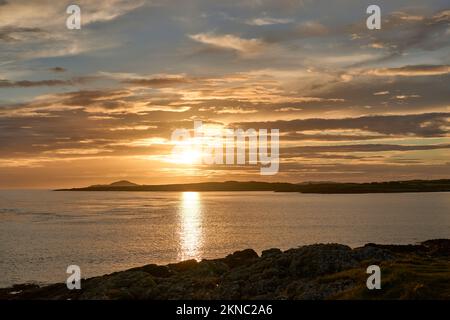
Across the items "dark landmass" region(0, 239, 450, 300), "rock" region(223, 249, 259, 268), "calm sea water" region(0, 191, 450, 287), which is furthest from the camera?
"calm sea water" region(0, 191, 450, 287)

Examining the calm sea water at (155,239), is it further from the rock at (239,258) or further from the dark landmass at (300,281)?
the dark landmass at (300,281)

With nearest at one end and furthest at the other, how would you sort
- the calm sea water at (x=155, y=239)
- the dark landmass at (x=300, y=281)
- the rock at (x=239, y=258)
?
the dark landmass at (x=300, y=281) → the rock at (x=239, y=258) → the calm sea water at (x=155, y=239)

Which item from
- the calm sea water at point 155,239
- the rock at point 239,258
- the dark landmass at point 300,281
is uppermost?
the dark landmass at point 300,281

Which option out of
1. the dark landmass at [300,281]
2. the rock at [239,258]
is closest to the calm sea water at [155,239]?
the rock at [239,258]

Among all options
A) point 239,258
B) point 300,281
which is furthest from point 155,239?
point 300,281

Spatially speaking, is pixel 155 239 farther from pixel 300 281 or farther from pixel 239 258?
pixel 300 281

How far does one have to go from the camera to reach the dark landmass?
3262cm

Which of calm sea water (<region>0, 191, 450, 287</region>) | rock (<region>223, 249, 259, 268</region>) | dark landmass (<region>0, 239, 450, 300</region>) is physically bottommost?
calm sea water (<region>0, 191, 450, 287</region>)

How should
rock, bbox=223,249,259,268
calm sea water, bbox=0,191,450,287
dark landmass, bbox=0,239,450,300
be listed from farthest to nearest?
calm sea water, bbox=0,191,450,287 < rock, bbox=223,249,259,268 < dark landmass, bbox=0,239,450,300

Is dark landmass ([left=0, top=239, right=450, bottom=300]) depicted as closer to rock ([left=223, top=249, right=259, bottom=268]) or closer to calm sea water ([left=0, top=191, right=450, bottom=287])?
rock ([left=223, top=249, right=259, bottom=268])

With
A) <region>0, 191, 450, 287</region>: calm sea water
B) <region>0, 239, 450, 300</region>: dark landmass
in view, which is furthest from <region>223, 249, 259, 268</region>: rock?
<region>0, 191, 450, 287</region>: calm sea water

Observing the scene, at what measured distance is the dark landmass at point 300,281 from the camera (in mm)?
32625
